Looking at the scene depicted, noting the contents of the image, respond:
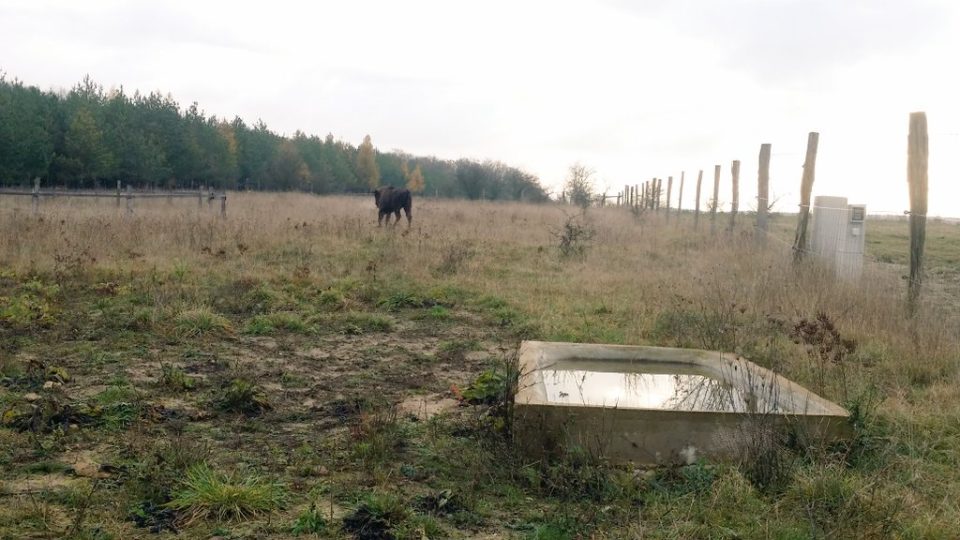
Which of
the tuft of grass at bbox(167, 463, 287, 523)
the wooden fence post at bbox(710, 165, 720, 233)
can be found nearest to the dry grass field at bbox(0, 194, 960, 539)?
the tuft of grass at bbox(167, 463, 287, 523)

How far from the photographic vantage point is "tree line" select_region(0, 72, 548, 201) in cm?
3578

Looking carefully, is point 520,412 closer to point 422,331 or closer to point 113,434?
point 113,434

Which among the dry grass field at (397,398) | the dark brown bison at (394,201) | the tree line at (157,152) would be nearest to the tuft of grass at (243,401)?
the dry grass field at (397,398)

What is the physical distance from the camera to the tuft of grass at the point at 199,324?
774 centimetres

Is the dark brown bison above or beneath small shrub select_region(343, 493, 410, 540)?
above

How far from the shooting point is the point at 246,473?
411 cm

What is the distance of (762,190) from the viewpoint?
14.0 m

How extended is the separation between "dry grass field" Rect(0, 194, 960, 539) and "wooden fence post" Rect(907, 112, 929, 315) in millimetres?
334

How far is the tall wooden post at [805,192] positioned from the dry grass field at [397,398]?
0.57 metres

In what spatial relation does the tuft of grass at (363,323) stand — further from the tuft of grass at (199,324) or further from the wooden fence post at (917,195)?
the wooden fence post at (917,195)

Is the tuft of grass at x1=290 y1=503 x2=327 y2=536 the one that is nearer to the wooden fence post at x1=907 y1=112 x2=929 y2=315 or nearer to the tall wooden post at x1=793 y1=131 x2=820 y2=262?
the wooden fence post at x1=907 y1=112 x2=929 y2=315

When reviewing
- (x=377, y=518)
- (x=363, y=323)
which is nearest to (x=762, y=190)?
(x=363, y=323)

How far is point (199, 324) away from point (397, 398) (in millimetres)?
3071

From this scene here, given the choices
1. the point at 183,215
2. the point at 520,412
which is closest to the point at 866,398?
the point at 520,412
